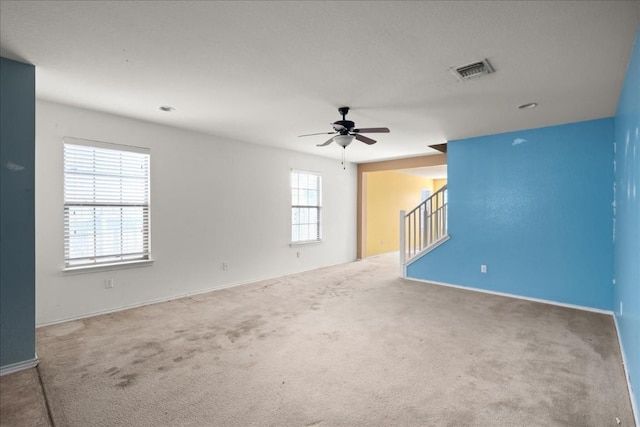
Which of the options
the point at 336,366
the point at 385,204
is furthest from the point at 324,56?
the point at 385,204

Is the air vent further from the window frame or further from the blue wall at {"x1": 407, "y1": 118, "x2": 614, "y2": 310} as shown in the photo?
the window frame

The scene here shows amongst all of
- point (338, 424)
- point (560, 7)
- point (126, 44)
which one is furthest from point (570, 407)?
point (126, 44)

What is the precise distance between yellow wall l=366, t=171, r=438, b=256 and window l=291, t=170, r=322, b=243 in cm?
Answer: 189

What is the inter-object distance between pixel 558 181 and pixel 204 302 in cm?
514

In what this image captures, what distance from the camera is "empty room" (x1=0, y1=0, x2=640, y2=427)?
6.57 feet

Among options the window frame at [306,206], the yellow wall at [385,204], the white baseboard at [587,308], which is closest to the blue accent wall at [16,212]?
the window frame at [306,206]

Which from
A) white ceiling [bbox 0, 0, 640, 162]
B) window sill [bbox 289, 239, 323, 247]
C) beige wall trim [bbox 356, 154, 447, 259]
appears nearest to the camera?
white ceiling [bbox 0, 0, 640, 162]

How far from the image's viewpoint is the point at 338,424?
1.86m

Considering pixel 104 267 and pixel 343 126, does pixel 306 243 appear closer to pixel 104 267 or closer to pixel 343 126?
pixel 343 126

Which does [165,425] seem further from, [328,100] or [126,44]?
[328,100]

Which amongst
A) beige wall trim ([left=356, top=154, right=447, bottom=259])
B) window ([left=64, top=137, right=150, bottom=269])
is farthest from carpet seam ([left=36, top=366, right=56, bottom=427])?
beige wall trim ([left=356, top=154, right=447, bottom=259])

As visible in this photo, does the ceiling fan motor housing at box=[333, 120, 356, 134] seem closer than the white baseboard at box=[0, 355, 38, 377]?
No

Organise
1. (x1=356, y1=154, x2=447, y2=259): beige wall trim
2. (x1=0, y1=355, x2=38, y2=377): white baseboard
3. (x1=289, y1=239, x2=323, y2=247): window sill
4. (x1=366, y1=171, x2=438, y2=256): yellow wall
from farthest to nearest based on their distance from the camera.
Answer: (x1=366, y1=171, x2=438, y2=256): yellow wall, (x1=356, y1=154, x2=447, y2=259): beige wall trim, (x1=289, y1=239, x2=323, y2=247): window sill, (x1=0, y1=355, x2=38, y2=377): white baseboard

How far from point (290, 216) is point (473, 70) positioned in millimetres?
4216
